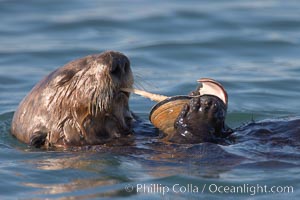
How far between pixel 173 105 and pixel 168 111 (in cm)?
7

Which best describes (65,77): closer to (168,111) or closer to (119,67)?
(119,67)

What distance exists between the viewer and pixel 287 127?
6.98 metres

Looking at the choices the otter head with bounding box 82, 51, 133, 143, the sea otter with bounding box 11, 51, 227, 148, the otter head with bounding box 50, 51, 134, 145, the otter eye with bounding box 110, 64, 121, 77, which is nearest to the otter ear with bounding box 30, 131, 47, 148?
the sea otter with bounding box 11, 51, 227, 148

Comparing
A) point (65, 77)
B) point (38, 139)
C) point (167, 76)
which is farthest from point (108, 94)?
point (167, 76)

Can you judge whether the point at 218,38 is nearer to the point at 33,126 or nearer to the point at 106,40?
the point at 106,40

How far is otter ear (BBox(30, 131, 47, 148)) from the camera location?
696 centimetres

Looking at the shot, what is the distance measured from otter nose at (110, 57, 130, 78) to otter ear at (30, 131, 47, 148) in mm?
814

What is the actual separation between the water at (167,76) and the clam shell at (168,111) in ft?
0.84

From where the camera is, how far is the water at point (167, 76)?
247 inches

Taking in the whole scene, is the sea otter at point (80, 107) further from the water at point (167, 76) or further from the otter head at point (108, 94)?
the water at point (167, 76)

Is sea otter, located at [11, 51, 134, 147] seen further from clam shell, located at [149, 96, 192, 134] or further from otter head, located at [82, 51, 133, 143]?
clam shell, located at [149, 96, 192, 134]

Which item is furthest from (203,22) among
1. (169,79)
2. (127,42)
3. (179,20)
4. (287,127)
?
(287,127)

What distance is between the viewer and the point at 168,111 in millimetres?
6934

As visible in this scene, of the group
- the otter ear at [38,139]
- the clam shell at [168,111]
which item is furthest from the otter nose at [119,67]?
the otter ear at [38,139]
